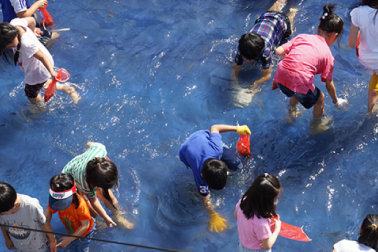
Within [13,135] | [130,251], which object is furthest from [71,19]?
[130,251]

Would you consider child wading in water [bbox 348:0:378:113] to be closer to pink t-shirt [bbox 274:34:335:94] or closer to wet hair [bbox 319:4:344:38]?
wet hair [bbox 319:4:344:38]

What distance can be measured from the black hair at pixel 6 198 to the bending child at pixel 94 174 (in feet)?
1.87

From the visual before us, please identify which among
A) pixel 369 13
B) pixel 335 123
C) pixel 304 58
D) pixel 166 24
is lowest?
pixel 335 123

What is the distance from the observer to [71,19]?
20.0 ft

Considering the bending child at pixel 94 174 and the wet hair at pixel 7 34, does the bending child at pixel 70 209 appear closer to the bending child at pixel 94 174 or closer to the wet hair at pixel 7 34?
the bending child at pixel 94 174

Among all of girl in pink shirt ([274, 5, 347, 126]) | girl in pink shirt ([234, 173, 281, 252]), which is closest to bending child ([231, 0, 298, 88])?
girl in pink shirt ([274, 5, 347, 126])

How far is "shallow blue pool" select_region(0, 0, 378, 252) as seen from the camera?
3.93 meters

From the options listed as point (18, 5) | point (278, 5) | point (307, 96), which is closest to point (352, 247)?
point (307, 96)

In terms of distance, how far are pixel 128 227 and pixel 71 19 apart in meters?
3.98

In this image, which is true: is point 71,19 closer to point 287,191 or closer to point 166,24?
point 166,24

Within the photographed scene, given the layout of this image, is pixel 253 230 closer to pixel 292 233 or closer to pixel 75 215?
pixel 292 233

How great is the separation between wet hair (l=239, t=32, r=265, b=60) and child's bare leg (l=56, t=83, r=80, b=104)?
2.42 metres

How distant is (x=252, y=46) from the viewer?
167 inches

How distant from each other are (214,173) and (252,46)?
1863 millimetres
